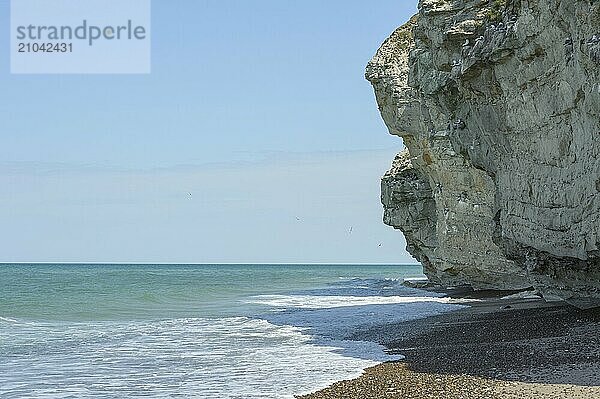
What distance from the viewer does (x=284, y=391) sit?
12977 millimetres

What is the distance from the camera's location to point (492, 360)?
47.2ft

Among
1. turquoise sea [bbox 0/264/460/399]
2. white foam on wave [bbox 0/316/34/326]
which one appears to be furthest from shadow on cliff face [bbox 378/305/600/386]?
white foam on wave [bbox 0/316/34/326]

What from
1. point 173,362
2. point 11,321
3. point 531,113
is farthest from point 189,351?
point 11,321

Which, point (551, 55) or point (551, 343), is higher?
point (551, 55)

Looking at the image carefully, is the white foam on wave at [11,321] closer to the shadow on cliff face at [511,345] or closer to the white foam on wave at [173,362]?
the white foam on wave at [173,362]

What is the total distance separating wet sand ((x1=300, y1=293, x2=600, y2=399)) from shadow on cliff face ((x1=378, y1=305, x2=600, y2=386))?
0.02m

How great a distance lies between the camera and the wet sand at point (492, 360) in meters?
11.7

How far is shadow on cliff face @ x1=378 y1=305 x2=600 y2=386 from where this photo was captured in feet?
41.8

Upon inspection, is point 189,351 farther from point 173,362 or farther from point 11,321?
point 11,321

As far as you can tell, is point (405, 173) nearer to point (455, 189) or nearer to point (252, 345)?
point (455, 189)

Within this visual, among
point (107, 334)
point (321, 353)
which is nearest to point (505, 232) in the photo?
point (321, 353)

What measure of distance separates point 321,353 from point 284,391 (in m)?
4.66

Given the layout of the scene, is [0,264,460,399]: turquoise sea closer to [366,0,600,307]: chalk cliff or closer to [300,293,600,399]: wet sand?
[300,293,600,399]: wet sand

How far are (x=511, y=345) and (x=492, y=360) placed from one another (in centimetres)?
191
